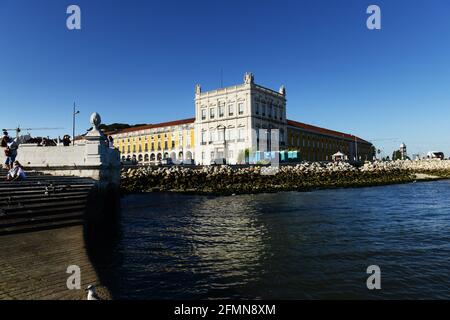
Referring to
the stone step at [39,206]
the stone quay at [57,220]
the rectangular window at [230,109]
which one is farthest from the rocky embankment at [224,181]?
the rectangular window at [230,109]

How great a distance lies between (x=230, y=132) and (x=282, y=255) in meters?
58.0

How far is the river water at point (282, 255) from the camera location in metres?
6.77

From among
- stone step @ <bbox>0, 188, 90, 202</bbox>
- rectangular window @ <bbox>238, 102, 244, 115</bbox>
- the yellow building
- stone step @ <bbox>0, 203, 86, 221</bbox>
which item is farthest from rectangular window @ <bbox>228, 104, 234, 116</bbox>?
A: stone step @ <bbox>0, 203, 86, 221</bbox>

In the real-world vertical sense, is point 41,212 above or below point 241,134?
below

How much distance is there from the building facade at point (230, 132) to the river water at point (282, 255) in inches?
1836

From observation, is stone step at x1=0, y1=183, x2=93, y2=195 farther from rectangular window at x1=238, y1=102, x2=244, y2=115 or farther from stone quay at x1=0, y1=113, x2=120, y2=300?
rectangular window at x1=238, y1=102, x2=244, y2=115

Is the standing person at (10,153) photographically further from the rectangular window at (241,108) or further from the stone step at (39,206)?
the rectangular window at (241,108)

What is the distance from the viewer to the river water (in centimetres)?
677

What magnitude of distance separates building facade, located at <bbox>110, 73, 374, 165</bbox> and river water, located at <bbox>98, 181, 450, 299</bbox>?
46.6 m

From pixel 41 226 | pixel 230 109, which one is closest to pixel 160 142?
pixel 230 109

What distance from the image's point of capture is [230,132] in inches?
2625

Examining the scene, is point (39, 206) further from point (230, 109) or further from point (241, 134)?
point (230, 109)
